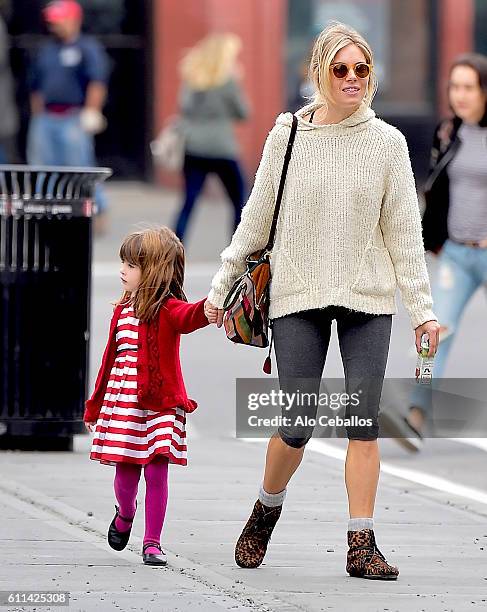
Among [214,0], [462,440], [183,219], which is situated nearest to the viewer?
[462,440]

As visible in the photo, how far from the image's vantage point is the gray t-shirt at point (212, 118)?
604 inches

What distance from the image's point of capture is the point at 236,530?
6504mm

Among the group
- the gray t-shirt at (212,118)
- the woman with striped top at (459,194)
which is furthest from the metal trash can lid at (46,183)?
the gray t-shirt at (212,118)

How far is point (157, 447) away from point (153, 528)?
0.31 meters

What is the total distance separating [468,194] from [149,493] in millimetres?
3262

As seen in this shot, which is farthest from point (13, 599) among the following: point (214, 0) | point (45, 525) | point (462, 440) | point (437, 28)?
point (437, 28)

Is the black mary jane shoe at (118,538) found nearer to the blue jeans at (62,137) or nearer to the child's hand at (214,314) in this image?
the child's hand at (214,314)

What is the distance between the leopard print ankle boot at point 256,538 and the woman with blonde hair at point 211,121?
9393mm

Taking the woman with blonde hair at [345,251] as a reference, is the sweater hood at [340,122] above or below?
above

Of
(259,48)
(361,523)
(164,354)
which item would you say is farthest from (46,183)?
(259,48)

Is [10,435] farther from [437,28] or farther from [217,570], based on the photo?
[437,28]

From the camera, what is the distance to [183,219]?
49.9ft

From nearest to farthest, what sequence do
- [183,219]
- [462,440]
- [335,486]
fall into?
[335,486], [462,440], [183,219]

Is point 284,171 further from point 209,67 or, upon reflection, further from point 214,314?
point 209,67
